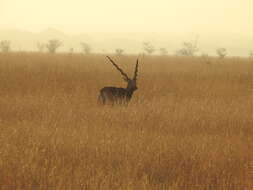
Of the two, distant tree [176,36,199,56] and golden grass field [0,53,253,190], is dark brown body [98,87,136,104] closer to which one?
golden grass field [0,53,253,190]

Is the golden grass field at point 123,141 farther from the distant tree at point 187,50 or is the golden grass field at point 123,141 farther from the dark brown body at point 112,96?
the distant tree at point 187,50

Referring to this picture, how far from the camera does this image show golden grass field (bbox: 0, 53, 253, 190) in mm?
4062

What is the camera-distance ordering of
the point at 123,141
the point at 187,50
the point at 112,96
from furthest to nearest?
the point at 187,50 < the point at 112,96 < the point at 123,141

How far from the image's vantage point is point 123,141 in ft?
17.8

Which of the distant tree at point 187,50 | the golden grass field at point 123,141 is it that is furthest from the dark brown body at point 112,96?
the distant tree at point 187,50

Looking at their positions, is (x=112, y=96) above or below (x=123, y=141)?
above

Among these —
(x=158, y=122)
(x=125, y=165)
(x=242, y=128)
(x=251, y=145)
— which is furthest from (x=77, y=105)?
(x=125, y=165)

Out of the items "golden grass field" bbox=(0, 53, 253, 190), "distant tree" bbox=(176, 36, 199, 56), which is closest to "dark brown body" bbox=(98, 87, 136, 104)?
"golden grass field" bbox=(0, 53, 253, 190)

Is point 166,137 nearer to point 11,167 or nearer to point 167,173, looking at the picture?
point 167,173

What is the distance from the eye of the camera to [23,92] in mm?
10484

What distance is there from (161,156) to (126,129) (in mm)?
1699

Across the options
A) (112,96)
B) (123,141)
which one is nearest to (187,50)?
(112,96)

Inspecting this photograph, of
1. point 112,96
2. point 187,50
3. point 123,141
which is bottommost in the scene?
point 123,141

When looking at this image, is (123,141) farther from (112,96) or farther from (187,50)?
(187,50)
